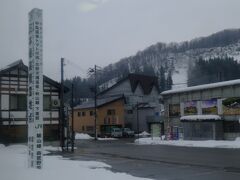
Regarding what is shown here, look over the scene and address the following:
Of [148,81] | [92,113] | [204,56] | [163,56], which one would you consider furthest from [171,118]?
[163,56]

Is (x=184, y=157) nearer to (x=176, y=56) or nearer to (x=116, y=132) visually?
(x=116, y=132)

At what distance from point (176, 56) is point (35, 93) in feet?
417

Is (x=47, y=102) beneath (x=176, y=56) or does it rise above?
beneath

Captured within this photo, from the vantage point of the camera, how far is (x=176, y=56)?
13788 cm

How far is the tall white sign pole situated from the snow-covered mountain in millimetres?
53114

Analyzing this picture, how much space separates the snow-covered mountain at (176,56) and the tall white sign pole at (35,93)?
53.1 meters

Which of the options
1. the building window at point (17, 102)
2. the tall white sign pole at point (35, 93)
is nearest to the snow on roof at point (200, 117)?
the building window at point (17, 102)

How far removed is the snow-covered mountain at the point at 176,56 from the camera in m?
84.8

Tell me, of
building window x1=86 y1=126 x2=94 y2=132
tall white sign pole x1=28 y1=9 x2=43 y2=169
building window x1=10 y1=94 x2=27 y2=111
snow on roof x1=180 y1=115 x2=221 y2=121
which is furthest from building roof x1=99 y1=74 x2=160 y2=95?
tall white sign pole x1=28 y1=9 x2=43 y2=169

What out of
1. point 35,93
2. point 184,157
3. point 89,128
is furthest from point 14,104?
point 89,128

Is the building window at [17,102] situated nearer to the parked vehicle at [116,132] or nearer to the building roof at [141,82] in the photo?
the parked vehicle at [116,132]

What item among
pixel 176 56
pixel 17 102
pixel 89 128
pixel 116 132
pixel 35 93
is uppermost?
pixel 176 56

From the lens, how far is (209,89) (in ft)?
142

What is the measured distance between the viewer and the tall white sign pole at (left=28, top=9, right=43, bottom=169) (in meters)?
13.0
